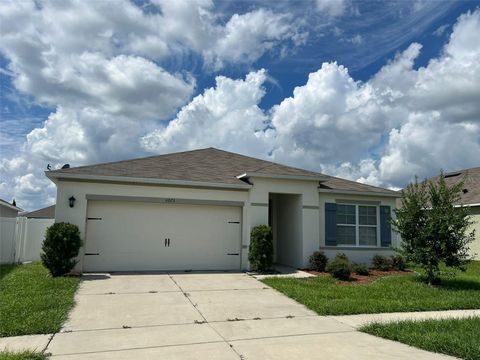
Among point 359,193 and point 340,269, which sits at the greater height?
point 359,193

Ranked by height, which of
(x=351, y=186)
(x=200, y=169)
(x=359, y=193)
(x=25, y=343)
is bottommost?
(x=25, y=343)

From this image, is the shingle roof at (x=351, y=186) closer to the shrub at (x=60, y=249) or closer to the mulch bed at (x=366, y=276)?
the mulch bed at (x=366, y=276)

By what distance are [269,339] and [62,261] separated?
25.2 ft

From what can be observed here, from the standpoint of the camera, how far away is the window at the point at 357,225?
15.8m

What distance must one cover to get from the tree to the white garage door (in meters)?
5.83

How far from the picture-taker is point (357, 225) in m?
16.0

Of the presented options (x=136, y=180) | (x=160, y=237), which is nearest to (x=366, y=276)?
(x=160, y=237)

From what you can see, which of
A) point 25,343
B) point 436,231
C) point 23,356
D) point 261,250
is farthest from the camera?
point 261,250

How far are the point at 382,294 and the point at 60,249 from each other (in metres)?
9.09

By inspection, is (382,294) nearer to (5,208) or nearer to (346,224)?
(346,224)

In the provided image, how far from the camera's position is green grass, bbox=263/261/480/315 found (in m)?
8.83

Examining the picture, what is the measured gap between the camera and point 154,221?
13547 millimetres

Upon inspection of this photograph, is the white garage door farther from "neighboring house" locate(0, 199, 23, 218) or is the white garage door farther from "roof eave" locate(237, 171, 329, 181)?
"neighboring house" locate(0, 199, 23, 218)

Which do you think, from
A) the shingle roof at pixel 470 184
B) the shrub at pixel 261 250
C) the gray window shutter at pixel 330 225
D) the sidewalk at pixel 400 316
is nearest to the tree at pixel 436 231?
the sidewalk at pixel 400 316
